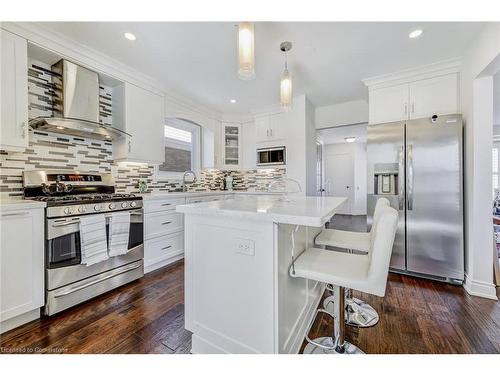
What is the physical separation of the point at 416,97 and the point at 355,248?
7.45ft

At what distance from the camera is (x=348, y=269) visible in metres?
1.21

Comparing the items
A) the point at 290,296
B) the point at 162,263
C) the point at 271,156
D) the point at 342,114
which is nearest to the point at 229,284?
the point at 290,296

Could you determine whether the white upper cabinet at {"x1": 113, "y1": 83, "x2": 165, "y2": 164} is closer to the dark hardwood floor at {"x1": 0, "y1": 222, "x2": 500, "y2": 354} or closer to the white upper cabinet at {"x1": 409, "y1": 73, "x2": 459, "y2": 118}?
the dark hardwood floor at {"x1": 0, "y1": 222, "x2": 500, "y2": 354}

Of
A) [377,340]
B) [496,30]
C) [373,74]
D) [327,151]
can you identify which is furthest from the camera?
[327,151]

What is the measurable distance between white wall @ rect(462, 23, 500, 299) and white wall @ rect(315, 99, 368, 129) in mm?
1547

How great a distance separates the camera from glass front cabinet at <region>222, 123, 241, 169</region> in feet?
14.7

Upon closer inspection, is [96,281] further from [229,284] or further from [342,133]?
[342,133]

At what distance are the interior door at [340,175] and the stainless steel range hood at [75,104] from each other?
6.62 m

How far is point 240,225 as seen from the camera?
1.21 m

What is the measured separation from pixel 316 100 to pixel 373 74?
106 centimetres

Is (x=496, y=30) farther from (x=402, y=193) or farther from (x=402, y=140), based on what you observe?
(x=402, y=193)

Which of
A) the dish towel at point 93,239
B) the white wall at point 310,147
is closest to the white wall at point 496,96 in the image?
the white wall at point 310,147

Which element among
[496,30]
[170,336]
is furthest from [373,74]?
[170,336]

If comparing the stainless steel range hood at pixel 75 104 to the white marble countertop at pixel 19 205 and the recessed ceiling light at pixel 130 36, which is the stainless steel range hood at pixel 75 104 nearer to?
the recessed ceiling light at pixel 130 36
